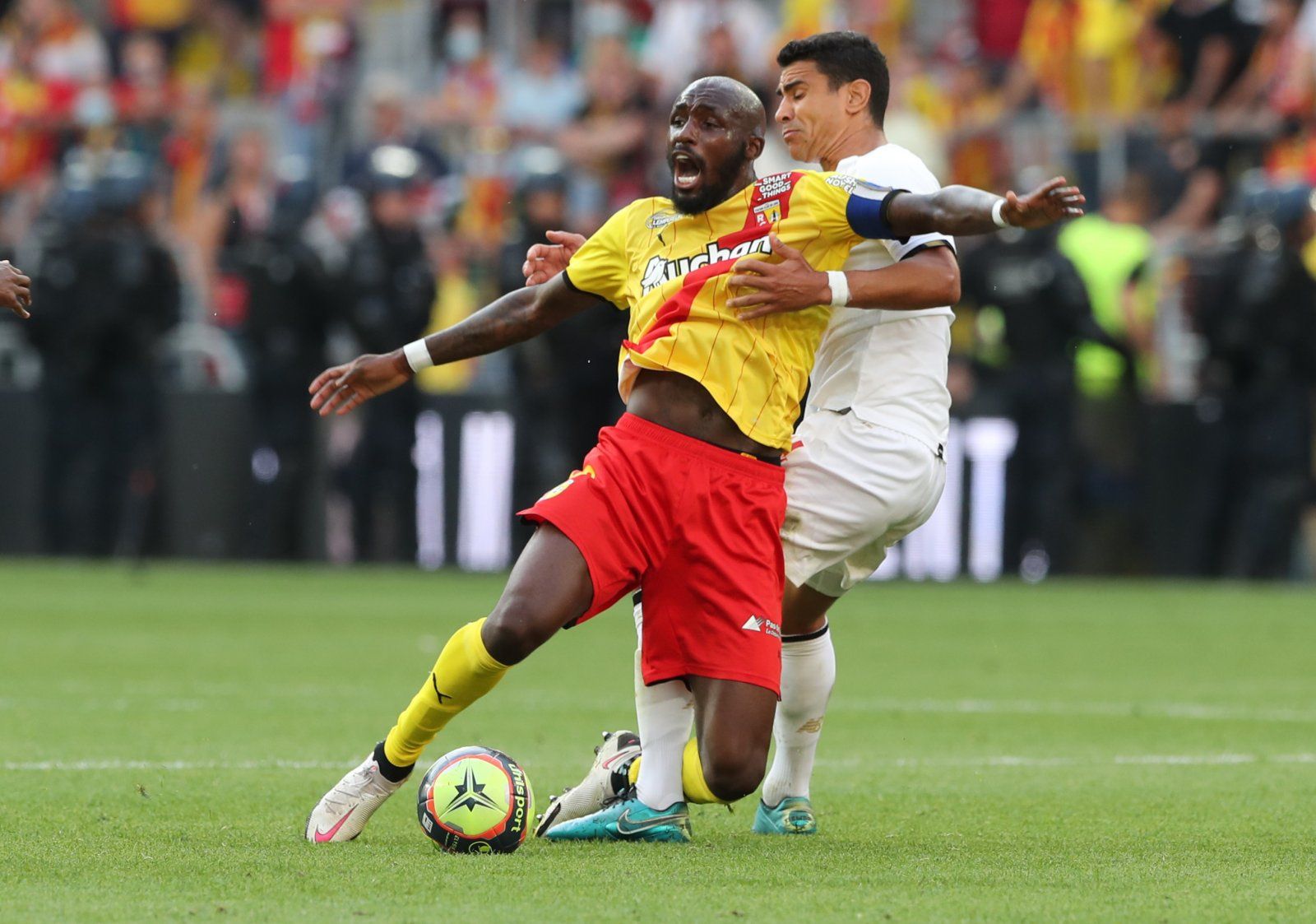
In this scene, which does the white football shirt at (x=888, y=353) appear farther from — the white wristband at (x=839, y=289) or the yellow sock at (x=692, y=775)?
the yellow sock at (x=692, y=775)

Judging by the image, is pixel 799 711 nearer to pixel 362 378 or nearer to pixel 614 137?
pixel 362 378

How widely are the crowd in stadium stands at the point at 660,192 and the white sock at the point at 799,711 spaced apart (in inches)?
378

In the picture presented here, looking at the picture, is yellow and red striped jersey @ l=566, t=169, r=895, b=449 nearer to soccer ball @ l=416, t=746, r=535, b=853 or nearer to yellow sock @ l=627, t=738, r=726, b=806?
yellow sock @ l=627, t=738, r=726, b=806

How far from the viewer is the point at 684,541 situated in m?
6.00

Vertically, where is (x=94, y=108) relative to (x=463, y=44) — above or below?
below

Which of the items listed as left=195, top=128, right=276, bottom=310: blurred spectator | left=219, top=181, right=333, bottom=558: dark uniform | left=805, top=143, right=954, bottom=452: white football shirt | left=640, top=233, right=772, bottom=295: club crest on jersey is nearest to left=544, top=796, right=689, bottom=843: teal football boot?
left=805, top=143, right=954, bottom=452: white football shirt

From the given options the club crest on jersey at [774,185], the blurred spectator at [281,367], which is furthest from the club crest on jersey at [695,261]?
the blurred spectator at [281,367]

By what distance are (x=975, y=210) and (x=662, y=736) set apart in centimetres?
166

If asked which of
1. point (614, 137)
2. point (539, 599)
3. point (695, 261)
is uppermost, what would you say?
point (614, 137)

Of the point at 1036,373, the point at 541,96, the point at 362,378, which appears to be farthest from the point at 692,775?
the point at 541,96

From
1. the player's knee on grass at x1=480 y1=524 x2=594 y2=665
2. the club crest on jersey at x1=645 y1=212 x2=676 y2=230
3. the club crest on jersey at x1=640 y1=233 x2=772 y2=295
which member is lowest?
the player's knee on grass at x1=480 y1=524 x2=594 y2=665

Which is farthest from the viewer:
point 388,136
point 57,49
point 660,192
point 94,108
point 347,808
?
point 57,49

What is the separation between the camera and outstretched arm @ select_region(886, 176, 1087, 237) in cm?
563

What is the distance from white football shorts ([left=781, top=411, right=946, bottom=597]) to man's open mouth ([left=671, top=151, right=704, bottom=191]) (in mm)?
858
